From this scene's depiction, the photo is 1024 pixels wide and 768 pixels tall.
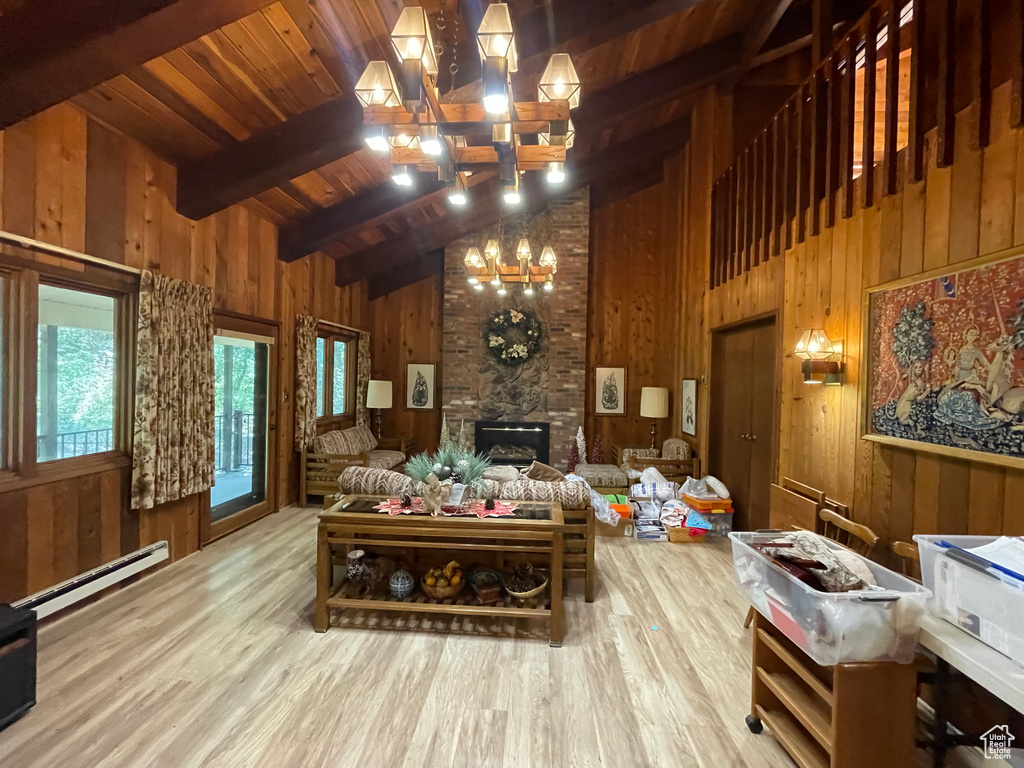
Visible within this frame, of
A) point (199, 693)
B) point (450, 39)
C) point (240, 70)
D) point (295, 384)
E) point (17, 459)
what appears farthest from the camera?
point (295, 384)

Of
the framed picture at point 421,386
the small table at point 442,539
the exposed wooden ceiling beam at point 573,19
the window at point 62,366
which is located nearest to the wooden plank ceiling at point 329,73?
the exposed wooden ceiling beam at point 573,19

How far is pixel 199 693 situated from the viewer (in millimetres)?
2062

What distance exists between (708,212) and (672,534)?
138 inches

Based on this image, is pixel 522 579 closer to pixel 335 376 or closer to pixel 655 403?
pixel 655 403

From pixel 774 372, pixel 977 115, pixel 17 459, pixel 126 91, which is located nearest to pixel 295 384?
pixel 17 459

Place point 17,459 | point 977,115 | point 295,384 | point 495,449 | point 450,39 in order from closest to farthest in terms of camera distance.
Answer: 1. point 977,115
2. point 17,459
3. point 450,39
4. point 295,384
5. point 495,449

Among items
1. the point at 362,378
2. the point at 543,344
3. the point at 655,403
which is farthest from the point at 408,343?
the point at 655,403

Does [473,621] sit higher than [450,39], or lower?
lower

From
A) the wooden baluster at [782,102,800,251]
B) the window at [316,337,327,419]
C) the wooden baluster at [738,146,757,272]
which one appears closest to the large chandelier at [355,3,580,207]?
the wooden baluster at [782,102,800,251]

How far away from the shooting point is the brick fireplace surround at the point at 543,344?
6.52m

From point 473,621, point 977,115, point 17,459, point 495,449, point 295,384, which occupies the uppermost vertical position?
point 977,115

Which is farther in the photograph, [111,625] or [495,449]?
[495,449]

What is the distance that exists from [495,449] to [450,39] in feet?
15.9

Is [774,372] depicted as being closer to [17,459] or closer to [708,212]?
[708,212]
